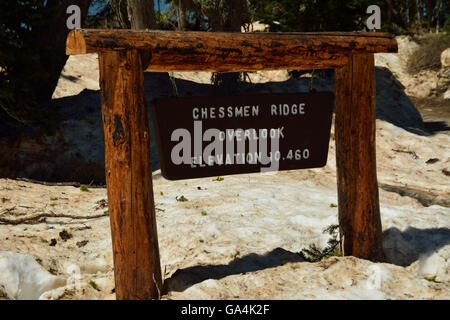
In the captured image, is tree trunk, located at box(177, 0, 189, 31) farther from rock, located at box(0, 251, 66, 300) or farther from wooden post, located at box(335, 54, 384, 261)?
rock, located at box(0, 251, 66, 300)

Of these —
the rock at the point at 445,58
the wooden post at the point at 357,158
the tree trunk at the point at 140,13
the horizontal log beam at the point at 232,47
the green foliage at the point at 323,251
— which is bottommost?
the green foliage at the point at 323,251

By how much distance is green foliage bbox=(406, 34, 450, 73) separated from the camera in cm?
1773

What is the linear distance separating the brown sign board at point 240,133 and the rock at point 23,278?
1.53 metres

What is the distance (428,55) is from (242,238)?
14787 mm

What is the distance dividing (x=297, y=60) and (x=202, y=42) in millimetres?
907

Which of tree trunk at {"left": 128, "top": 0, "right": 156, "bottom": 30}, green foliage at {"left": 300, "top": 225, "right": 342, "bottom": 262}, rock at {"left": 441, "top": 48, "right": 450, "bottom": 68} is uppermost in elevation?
tree trunk at {"left": 128, "top": 0, "right": 156, "bottom": 30}

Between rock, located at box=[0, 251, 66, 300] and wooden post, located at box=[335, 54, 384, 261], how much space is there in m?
2.72

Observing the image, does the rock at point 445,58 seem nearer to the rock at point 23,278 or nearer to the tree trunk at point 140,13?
the tree trunk at point 140,13

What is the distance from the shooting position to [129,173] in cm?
393

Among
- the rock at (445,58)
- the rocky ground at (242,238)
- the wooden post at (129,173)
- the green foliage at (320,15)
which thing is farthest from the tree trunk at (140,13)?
the rock at (445,58)

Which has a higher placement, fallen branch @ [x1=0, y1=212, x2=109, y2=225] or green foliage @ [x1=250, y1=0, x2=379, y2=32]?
green foliage @ [x1=250, y1=0, x2=379, y2=32]

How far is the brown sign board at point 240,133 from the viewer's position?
13.5 ft

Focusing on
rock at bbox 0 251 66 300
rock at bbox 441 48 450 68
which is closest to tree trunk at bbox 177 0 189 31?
rock at bbox 0 251 66 300
